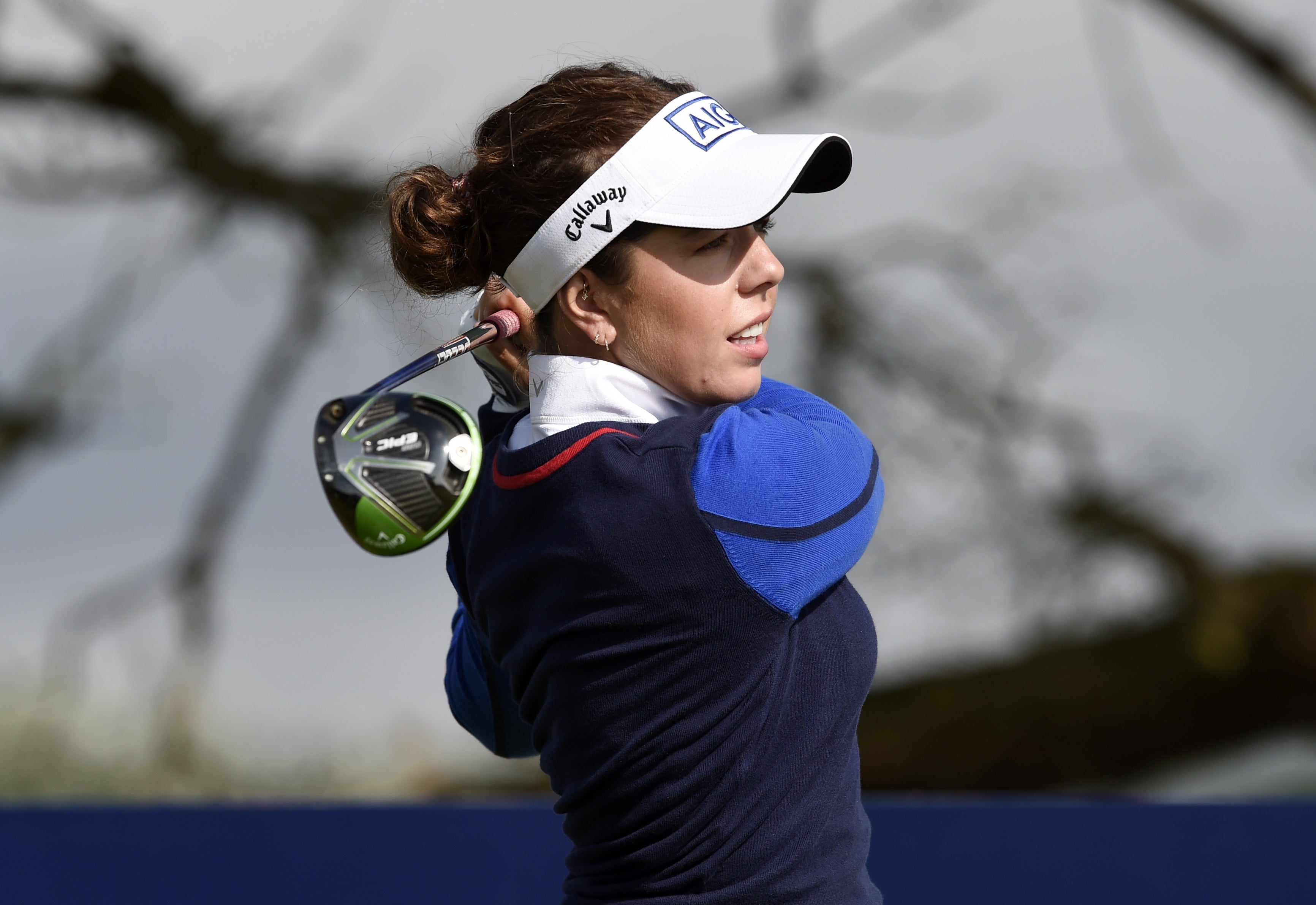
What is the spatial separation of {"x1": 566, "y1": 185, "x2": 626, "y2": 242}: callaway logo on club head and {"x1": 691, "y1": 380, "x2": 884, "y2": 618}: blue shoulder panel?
19 cm

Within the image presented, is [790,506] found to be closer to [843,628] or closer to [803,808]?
[843,628]

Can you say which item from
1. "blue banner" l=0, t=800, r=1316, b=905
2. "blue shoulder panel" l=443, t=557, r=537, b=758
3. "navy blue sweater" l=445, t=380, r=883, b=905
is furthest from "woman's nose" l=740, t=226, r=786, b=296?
"blue banner" l=0, t=800, r=1316, b=905

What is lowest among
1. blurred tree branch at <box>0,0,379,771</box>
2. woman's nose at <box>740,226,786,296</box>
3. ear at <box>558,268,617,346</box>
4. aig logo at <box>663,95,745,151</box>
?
blurred tree branch at <box>0,0,379,771</box>

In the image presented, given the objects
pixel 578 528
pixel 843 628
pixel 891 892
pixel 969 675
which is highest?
pixel 578 528

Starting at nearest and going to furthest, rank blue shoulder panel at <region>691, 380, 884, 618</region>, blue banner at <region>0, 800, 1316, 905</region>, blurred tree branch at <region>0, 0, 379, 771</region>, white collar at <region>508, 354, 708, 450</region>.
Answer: blue shoulder panel at <region>691, 380, 884, 618</region>, white collar at <region>508, 354, 708, 450</region>, blue banner at <region>0, 800, 1316, 905</region>, blurred tree branch at <region>0, 0, 379, 771</region>

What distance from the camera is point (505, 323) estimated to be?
3.46 ft

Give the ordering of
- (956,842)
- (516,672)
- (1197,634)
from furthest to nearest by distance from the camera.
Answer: (1197,634)
(956,842)
(516,672)

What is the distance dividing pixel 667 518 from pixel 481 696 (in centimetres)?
43

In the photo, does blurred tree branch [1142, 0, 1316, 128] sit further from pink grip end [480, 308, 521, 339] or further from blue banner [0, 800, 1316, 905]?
pink grip end [480, 308, 521, 339]

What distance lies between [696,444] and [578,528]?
0.11 m

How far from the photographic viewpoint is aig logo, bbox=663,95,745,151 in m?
1.04

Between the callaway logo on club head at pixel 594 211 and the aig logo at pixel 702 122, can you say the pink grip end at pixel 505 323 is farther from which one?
the aig logo at pixel 702 122

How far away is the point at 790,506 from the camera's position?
2.92ft

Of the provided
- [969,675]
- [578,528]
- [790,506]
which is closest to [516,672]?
[578,528]
